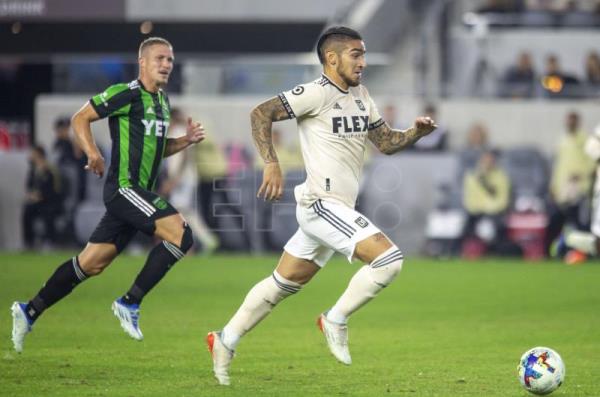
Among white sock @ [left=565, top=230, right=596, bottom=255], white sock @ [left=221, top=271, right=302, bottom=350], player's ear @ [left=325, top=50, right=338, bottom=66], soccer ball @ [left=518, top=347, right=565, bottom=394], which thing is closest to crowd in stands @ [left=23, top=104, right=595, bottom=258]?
white sock @ [left=565, top=230, right=596, bottom=255]

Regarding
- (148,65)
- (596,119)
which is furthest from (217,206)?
(148,65)

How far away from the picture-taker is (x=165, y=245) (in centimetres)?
1162

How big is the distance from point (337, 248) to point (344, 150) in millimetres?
785

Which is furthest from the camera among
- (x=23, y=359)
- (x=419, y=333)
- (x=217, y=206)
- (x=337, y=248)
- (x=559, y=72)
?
(x=559, y=72)

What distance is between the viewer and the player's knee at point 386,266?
984 cm

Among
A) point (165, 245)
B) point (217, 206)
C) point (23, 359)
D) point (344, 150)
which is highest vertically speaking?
point (344, 150)

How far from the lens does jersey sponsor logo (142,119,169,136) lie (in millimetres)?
11914

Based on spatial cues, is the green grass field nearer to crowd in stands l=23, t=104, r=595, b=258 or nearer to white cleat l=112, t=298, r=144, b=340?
white cleat l=112, t=298, r=144, b=340

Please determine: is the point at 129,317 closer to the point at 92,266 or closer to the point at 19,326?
the point at 92,266

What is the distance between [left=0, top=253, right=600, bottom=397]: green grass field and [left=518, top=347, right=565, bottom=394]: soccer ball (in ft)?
0.90

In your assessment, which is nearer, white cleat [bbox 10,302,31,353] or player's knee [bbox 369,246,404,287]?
player's knee [bbox 369,246,404,287]

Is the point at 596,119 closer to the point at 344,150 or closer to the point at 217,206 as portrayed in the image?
the point at 217,206

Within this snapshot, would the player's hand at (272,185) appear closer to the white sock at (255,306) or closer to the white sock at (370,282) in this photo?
the white sock at (255,306)

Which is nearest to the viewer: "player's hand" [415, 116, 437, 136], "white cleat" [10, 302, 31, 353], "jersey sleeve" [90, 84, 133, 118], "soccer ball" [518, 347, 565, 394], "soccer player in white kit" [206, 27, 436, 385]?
"soccer ball" [518, 347, 565, 394]
